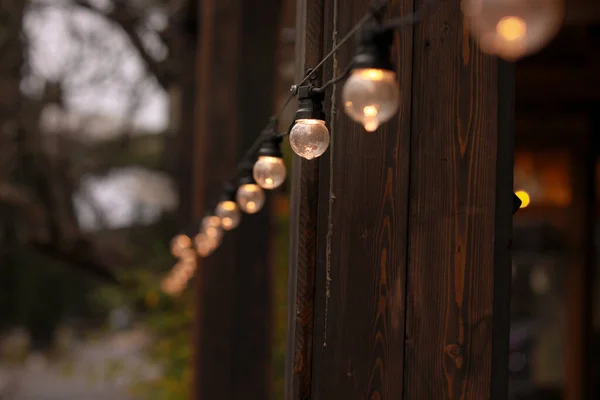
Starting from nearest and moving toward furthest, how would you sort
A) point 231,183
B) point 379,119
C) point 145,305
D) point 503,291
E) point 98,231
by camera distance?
point 379,119 → point 503,291 → point 231,183 → point 145,305 → point 98,231

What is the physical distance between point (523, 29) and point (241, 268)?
2.89 meters

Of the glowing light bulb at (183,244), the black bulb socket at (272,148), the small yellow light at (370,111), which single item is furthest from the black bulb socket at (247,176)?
the glowing light bulb at (183,244)

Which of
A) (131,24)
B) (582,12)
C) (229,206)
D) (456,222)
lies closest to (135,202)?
(131,24)

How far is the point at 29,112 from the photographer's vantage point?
6773 mm

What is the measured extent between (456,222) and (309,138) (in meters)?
0.42

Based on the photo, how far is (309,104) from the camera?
124 cm

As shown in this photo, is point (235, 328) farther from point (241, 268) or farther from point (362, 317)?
point (362, 317)

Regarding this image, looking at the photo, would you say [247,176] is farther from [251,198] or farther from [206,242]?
[206,242]

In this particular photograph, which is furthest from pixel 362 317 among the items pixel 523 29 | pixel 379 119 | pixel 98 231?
pixel 98 231

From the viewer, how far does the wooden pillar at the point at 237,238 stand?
3480 millimetres

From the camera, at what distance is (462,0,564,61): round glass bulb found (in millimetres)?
727

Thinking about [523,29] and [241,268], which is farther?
[241,268]

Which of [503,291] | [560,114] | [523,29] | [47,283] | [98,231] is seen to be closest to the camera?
[523,29]

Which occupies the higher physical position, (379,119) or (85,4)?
(85,4)
